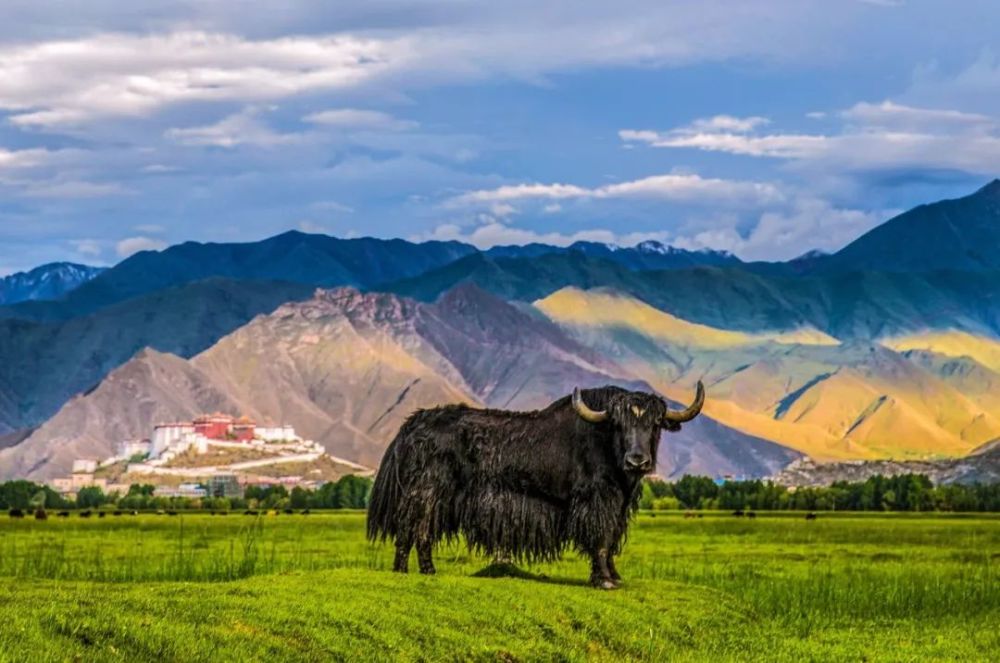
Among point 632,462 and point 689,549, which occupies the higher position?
point 632,462

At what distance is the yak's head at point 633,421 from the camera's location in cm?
2947

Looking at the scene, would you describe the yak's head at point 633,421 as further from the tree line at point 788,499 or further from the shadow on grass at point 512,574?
the tree line at point 788,499

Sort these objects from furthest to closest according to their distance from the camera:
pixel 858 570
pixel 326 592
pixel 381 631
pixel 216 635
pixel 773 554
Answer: pixel 773 554
pixel 858 570
pixel 326 592
pixel 381 631
pixel 216 635

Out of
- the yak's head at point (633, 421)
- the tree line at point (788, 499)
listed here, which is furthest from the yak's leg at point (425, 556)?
the tree line at point (788, 499)

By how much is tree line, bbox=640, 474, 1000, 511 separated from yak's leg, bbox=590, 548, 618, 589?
440 ft

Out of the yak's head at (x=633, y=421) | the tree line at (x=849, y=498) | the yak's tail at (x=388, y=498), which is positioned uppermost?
the yak's head at (x=633, y=421)

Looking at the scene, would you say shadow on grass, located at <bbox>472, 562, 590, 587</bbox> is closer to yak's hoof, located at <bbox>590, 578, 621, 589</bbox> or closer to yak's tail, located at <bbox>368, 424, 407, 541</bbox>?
yak's hoof, located at <bbox>590, 578, 621, 589</bbox>

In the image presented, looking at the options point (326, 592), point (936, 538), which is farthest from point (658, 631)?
point (936, 538)

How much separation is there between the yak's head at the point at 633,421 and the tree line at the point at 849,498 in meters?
134

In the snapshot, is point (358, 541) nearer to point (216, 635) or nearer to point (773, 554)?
point (773, 554)

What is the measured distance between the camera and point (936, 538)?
8062cm

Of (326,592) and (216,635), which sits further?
(326,592)

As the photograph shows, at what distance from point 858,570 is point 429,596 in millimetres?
28665

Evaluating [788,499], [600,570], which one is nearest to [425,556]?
[600,570]
